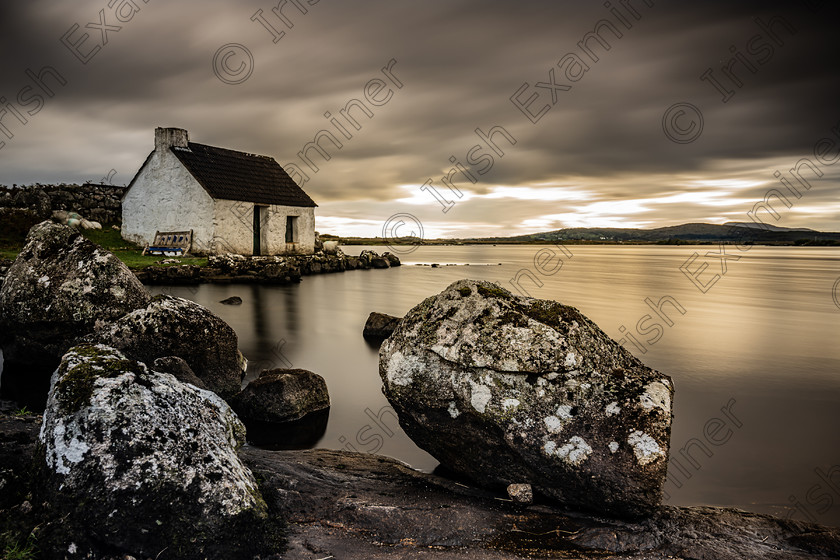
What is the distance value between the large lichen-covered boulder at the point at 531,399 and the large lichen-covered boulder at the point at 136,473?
6.28 feet

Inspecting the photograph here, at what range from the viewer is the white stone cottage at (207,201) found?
26516 mm

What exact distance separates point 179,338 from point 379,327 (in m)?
6.29

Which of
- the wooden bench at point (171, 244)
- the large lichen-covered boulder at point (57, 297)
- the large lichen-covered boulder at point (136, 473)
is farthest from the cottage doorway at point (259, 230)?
the large lichen-covered boulder at point (136, 473)

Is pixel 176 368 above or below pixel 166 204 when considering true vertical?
below

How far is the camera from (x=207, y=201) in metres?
26.2

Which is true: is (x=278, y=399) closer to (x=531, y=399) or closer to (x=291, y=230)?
(x=531, y=399)

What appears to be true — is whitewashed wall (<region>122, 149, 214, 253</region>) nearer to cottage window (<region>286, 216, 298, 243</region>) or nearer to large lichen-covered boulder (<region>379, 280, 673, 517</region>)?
cottage window (<region>286, 216, 298, 243</region>)

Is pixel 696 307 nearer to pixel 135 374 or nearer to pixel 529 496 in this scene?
pixel 529 496

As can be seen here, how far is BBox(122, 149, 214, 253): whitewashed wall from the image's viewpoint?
26.5m

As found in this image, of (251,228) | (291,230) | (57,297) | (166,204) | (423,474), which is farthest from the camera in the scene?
(291,230)

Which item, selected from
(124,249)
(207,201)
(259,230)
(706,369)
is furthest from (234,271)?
(706,369)

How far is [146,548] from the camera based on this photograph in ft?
9.93

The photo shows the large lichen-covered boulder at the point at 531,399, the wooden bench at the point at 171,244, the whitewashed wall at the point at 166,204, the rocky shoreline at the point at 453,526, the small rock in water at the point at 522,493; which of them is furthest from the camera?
the whitewashed wall at the point at 166,204

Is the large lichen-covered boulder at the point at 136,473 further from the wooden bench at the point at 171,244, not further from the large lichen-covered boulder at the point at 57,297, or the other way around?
the wooden bench at the point at 171,244
